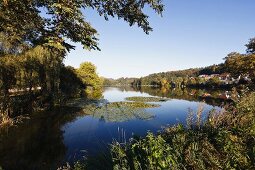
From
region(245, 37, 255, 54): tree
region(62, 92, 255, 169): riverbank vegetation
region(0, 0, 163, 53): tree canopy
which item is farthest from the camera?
region(245, 37, 255, 54): tree

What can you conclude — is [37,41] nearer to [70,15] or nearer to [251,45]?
[70,15]

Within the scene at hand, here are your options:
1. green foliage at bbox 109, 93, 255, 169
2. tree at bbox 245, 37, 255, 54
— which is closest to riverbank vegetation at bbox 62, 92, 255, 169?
green foliage at bbox 109, 93, 255, 169

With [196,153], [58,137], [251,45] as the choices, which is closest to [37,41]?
[58,137]

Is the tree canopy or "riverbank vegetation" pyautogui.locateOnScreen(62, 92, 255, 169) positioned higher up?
the tree canopy

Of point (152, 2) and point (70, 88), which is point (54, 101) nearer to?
point (70, 88)

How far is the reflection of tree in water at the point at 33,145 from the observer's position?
37.1 ft

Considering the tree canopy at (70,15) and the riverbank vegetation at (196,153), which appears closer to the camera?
the riverbank vegetation at (196,153)

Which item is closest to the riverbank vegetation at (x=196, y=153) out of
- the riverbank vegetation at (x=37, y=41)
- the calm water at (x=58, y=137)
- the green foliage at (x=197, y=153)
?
the green foliage at (x=197, y=153)

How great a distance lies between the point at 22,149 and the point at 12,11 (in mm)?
7105

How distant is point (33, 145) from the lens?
14.6 metres

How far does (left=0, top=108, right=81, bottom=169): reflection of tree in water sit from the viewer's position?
1132 cm

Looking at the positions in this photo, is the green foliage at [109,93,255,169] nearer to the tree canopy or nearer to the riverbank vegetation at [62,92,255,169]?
the riverbank vegetation at [62,92,255,169]

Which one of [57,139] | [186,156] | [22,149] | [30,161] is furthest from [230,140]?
[57,139]

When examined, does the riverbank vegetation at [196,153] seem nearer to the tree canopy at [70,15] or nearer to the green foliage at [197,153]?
the green foliage at [197,153]
